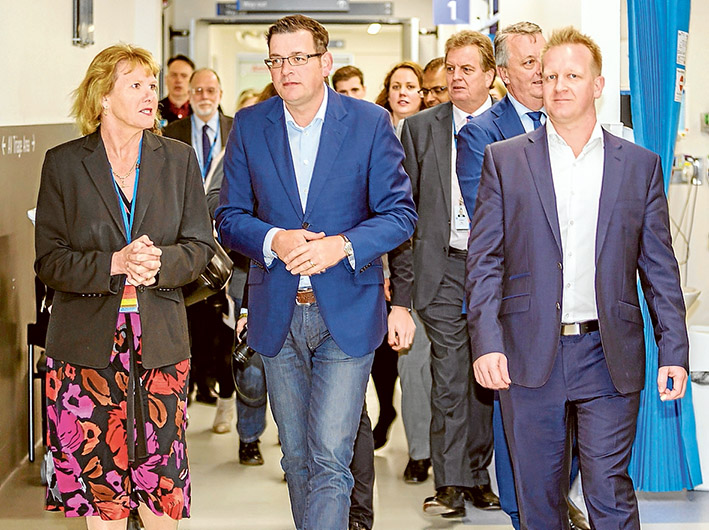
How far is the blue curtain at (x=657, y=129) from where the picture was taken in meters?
4.36

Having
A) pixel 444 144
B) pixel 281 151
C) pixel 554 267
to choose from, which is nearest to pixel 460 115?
pixel 444 144

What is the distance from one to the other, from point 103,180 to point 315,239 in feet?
2.42

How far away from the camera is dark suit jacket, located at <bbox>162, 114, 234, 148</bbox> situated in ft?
19.7

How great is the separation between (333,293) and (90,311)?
771 millimetres

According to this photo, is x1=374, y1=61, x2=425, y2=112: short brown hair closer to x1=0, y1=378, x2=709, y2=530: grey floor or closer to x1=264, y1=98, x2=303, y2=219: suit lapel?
x1=0, y1=378, x2=709, y2=530: grey floor

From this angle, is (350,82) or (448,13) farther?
(448,13)

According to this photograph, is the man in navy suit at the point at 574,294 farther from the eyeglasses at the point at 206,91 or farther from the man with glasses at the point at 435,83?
the eyeglasses at the point at 206,91

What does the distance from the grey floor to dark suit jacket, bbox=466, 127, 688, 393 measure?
4.62 ft

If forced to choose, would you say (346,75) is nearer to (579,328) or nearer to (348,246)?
(348,246)

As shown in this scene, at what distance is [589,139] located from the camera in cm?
306

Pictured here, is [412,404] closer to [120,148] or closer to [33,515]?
[33,515]

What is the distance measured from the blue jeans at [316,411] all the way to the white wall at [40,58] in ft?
7.23

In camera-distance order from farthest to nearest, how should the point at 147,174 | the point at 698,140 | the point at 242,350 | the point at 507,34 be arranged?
the point at 698,140 → the point at 507,34 → the point at 242,350 → the point at 147,174

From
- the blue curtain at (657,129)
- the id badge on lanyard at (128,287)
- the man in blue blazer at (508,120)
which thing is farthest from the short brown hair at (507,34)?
the id badge on lanyard at (128,287)
